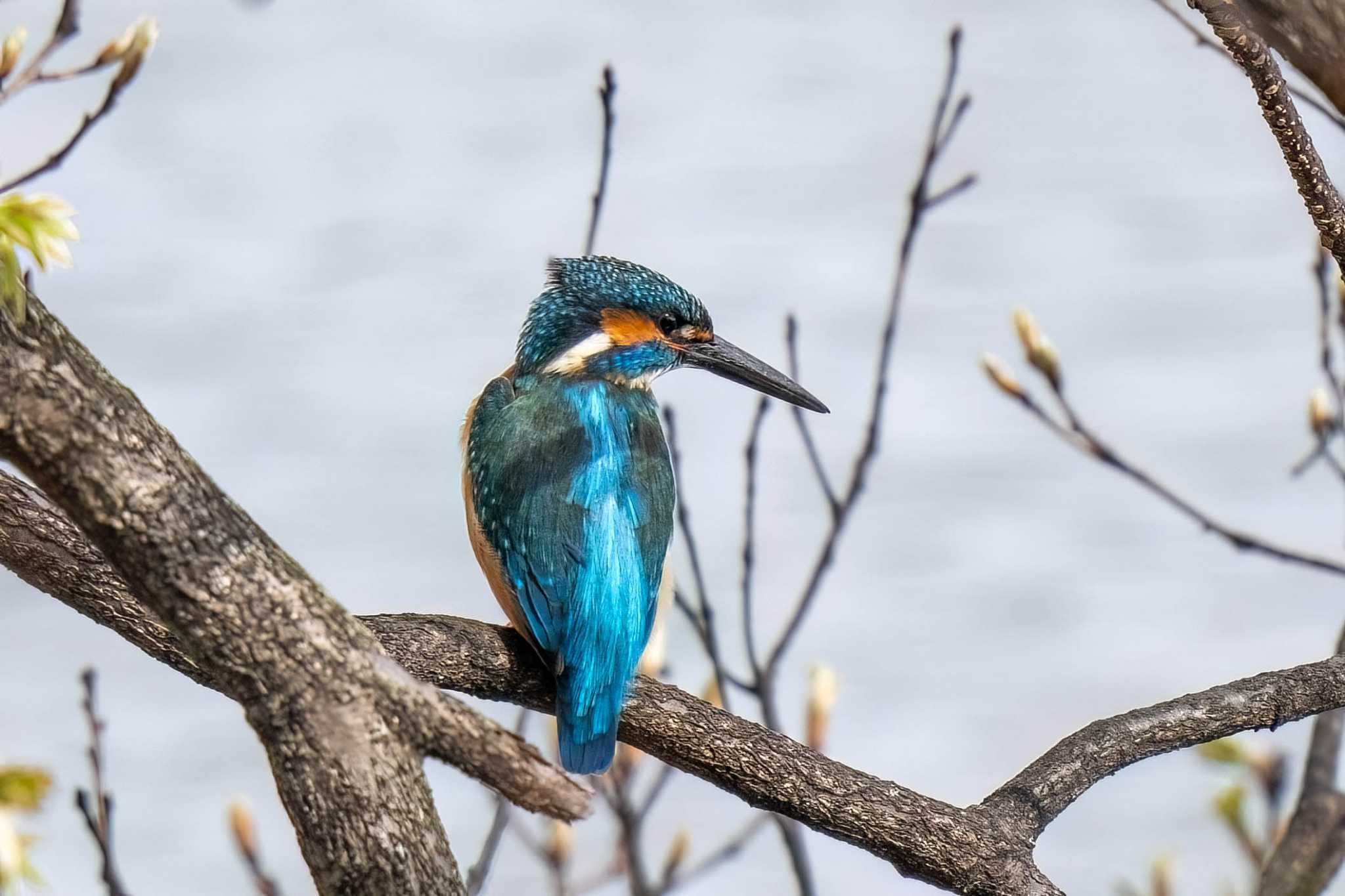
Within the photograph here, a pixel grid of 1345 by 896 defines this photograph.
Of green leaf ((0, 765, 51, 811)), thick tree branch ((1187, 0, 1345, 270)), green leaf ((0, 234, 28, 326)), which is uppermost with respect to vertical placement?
thick tree branch ((1187, 0, 1345, 270))

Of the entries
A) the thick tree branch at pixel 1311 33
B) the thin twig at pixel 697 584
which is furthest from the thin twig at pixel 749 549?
the thick tree branch at pixel 1311 33

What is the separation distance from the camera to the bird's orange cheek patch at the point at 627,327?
8.36 ft

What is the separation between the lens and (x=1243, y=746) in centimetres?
257

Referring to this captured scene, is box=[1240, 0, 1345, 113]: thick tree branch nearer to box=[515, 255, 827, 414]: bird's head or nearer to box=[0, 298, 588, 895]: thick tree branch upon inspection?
box=[0, 298, 588, 895]: thick tree branch

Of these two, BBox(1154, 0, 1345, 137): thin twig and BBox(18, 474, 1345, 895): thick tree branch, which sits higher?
BBox(1154, 0, 1345, 137): thin twig

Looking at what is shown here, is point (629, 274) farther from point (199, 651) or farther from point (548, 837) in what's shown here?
point (199, 651)

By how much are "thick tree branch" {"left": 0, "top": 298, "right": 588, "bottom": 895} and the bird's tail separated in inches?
32.9

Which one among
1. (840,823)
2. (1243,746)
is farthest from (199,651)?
(1243,746)

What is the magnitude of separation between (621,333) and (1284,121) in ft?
4.05

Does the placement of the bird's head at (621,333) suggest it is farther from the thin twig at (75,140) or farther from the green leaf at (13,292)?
the green leaf at (13,292)

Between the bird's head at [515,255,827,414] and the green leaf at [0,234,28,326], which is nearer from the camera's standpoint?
the green leaf at [0,234,28,326]

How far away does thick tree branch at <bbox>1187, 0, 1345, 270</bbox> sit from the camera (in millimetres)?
1410

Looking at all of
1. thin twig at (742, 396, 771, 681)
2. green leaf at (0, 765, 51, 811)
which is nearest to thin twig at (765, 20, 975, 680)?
thin twig at (742, 396, 771, 681)

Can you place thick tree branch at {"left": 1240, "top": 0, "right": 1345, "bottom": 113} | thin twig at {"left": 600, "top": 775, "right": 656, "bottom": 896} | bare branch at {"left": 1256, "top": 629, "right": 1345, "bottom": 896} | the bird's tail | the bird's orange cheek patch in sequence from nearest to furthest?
1. thick tree branch at {"left": 1240, "top": 0, "right": 1345, "bottom": 113}
2. the bird's tail
3. bare branch at {"left": 1256, "top": 629, "right": 1345, "bottom": 896}
4. thin twig at {"left": 600, "top": 775, "right": 656, "bottom": 896}
5. the bird's orange cheek patch
